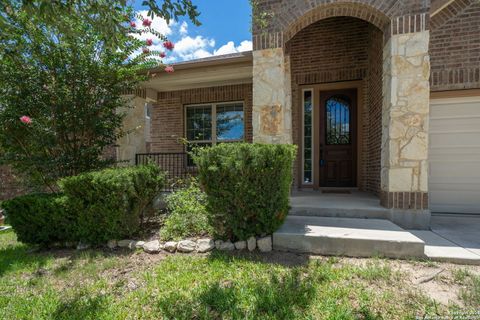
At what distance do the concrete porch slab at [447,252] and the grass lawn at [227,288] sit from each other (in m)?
0.11

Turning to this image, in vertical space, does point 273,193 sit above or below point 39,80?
below

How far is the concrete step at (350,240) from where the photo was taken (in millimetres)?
2854

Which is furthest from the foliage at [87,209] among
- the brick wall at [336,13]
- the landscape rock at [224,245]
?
the brick wall at [336,13]

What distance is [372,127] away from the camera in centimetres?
550

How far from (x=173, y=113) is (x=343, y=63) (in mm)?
4826

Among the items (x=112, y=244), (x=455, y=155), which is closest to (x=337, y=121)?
(x=455, y=155)

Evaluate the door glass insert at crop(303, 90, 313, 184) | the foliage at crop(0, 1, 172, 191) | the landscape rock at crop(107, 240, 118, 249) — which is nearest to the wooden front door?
the door glass insert at crop(303, 90, 313, 184)

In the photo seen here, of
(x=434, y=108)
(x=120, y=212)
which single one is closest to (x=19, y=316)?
(x=120, y=212)

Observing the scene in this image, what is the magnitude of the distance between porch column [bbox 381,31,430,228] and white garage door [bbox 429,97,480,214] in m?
1.42

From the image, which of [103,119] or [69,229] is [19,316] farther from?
[103,119]

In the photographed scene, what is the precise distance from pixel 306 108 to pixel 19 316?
596cm

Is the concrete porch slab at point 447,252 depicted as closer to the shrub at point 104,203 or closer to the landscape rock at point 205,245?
the landscape rock at point 205,245

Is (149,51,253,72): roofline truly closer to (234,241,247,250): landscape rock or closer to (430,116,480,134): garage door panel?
(234,241,247,250): landscape rock

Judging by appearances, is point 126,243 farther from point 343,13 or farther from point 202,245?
point 343,13
